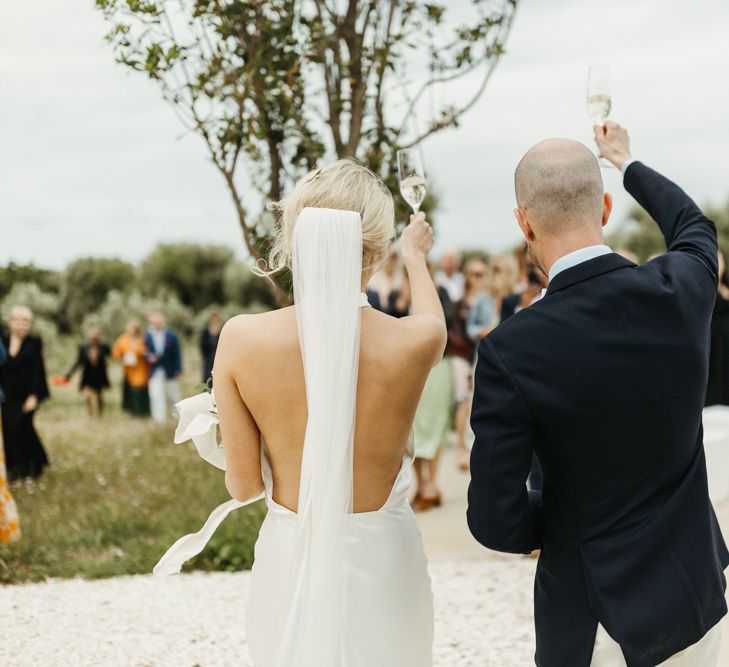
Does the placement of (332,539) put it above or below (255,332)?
below

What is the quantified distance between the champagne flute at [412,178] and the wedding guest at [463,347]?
588 centimetres

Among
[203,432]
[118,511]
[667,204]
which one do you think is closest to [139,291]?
[118,511]

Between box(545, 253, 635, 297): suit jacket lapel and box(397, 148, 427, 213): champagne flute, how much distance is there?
1.05 metres

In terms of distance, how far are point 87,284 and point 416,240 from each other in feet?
111

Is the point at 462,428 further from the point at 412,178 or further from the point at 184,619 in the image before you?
the point at 412,178

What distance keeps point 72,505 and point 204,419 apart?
6.37 m

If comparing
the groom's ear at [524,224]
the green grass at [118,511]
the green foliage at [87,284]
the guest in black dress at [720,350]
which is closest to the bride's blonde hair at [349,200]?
the groom's ear at [524,224]

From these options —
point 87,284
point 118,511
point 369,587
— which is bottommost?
point 87,284

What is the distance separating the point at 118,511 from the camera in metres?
7.89

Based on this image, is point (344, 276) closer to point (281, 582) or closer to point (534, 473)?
point (534, 473)

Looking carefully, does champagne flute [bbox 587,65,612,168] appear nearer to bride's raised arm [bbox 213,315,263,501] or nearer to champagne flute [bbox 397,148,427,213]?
champagne flute [bbox 397,148,427,213]

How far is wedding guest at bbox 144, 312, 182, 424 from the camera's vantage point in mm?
15844

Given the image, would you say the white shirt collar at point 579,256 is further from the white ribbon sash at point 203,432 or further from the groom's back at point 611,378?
the white ribbon sash at point 203,432

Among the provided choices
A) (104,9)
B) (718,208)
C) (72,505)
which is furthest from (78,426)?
(718,208)
